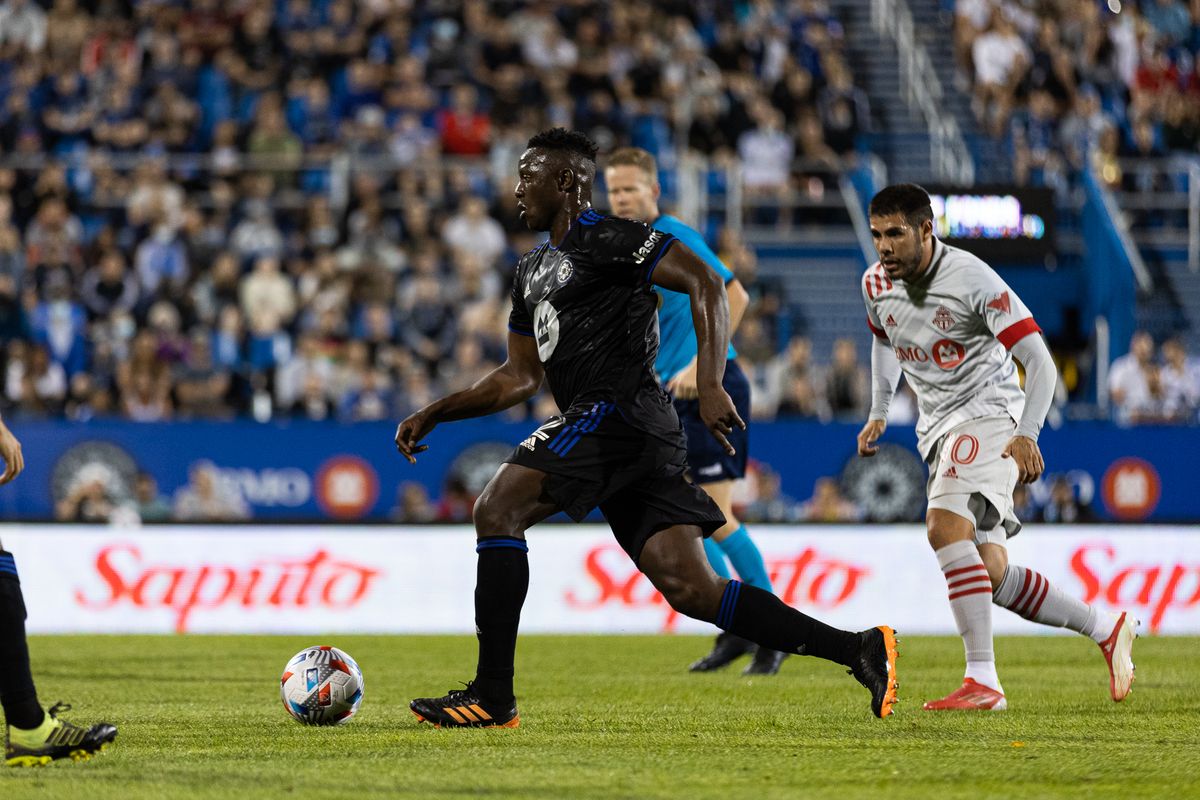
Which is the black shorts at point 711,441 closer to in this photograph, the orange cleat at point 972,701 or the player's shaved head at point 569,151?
the orange cleat at point 972,701

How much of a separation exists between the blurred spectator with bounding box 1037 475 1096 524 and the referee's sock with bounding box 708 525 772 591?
8.04m

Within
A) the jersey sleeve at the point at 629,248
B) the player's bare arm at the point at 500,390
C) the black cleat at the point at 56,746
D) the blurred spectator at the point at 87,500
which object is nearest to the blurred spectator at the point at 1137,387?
the blurred spectator at the point at 87,500

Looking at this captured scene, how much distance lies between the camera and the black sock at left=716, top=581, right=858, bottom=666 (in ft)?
21.0

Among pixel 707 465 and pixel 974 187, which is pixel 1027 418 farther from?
pixel 974 187

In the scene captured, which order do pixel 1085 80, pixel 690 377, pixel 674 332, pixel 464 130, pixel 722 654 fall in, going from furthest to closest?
pixel 1085 80 < pixel 464 130 < pixel 722 654 < pixel 674 332 < pixel 690 377

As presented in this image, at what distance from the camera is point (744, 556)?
928cm

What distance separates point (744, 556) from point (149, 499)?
8.34 meters

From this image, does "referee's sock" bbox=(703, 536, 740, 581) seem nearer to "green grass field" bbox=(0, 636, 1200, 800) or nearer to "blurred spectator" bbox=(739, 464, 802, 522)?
"green grass field" bbox=(0, 636, 1200, 800)

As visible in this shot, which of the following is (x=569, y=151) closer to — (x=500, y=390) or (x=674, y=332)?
(x=500, y=390)

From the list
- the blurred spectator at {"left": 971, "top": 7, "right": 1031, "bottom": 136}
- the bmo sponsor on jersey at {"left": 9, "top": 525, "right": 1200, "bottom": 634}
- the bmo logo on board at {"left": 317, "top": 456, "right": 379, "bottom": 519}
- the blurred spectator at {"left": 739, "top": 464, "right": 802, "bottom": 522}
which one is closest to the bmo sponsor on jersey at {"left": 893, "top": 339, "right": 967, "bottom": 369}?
the bmo sponsor on jersey at {"left": 9, "top": 525, "right": 1200, "bottom": 634}

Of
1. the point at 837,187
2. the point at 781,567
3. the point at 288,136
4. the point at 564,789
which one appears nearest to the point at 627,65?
the point at 837,187

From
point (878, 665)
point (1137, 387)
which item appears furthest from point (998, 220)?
point (878, 665)

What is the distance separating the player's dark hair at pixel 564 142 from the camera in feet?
21.5

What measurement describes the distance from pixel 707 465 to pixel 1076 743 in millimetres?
3499
